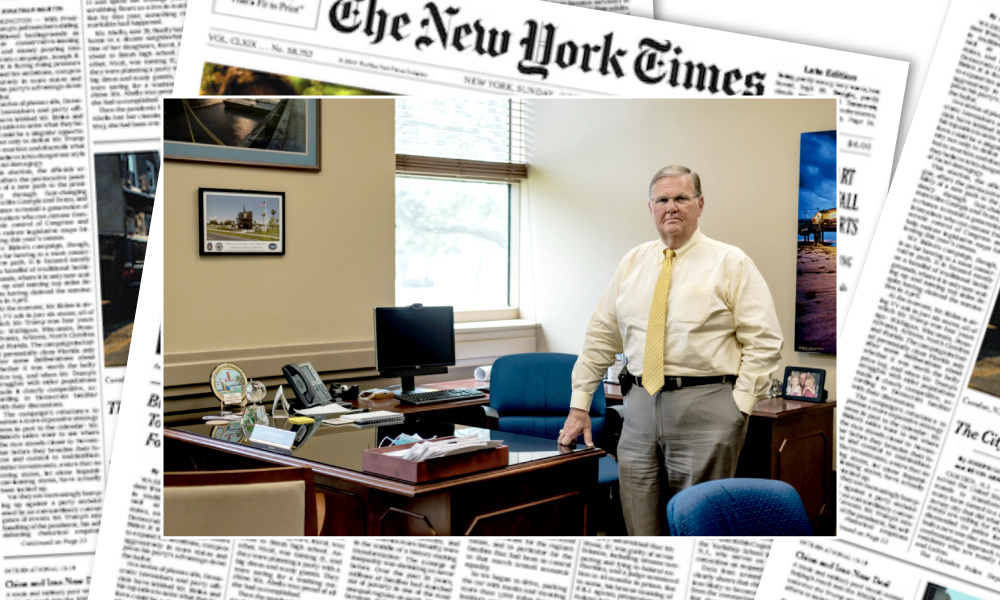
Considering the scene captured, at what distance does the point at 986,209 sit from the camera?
1.93 metres

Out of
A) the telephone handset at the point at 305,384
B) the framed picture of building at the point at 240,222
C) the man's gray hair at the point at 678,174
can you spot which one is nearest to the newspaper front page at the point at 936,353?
the man's gray hair at the point at 678,174

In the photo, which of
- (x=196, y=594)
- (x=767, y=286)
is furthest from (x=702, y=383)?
(x=196, y=594)

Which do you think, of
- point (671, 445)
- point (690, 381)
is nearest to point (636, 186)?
point (690, 381)

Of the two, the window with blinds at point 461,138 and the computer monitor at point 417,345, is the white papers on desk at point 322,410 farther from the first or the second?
the window with blinds at point 461,138

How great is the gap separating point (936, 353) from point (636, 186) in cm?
95

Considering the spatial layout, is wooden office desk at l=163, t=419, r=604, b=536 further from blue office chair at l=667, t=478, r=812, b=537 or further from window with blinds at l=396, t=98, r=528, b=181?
window with blinds at l=396, t=98, r=528, b=181

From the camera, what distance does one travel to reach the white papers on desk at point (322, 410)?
2650 mm

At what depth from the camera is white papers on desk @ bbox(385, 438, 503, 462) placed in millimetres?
1970

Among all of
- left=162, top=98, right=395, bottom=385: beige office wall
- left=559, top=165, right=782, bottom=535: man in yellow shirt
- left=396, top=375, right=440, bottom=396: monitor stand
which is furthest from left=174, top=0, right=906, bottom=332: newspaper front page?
left=396, top=375, right=440, bottom=396: monitor stand

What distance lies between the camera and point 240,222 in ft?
7.32

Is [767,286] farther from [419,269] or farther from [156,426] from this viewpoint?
[156,426]

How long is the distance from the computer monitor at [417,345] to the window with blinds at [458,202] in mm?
631

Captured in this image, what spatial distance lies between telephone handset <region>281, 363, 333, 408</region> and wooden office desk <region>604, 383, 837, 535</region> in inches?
42.7

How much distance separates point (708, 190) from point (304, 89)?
113cm
